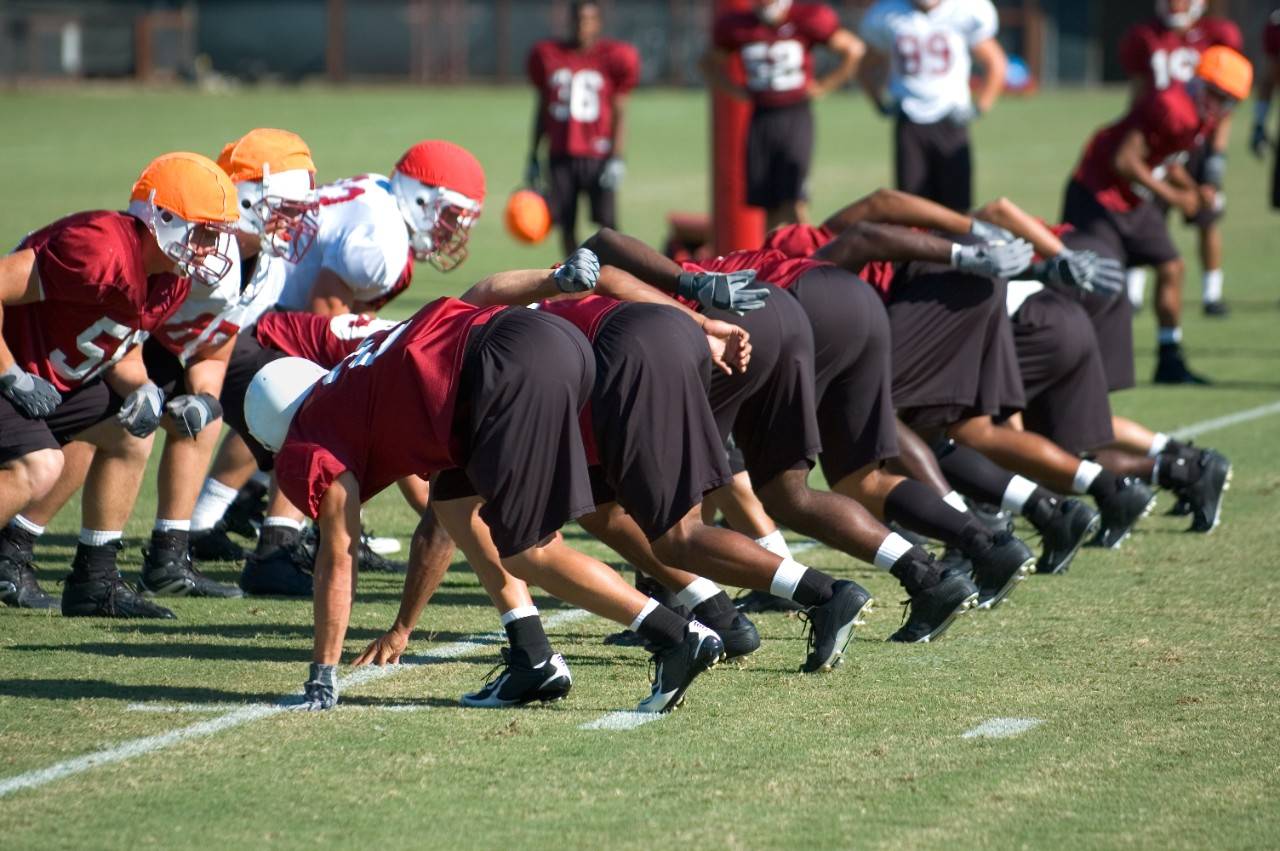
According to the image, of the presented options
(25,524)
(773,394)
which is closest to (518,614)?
(773,394)

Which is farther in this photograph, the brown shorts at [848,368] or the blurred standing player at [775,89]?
the blurred standing player at [775,89]

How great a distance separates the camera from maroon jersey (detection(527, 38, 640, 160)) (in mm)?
14039

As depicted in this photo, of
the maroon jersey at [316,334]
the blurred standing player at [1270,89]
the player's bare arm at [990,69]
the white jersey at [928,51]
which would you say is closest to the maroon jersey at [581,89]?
the white jersey at [928,51]

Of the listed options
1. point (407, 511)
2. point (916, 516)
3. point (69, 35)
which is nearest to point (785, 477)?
point (916, 516)

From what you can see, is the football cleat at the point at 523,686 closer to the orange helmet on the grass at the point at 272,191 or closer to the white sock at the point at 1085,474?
the orange helmet on the grass at the point at 272,191

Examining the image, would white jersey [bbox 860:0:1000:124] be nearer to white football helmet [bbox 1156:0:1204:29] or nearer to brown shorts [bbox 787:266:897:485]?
white football helmet [bbox 1156:0:1204:29]

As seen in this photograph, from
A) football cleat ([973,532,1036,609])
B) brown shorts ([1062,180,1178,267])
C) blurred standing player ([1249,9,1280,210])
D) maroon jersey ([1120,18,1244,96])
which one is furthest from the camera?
blurred standing player ([1249,9,1280,210])

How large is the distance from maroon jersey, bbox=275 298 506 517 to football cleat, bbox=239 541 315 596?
1.60 meters

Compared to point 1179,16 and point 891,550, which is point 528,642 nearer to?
point 891,550

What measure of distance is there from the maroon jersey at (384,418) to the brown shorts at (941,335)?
204 cm

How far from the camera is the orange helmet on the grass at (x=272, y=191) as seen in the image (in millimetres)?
6184

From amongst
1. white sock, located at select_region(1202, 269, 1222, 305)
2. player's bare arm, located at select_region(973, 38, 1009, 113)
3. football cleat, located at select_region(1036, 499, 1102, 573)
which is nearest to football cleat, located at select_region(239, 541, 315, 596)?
football cleat, located at select_region(1036, 499, 1102, 573)

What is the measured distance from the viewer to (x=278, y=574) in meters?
6.35

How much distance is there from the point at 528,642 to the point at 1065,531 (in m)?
2.31
